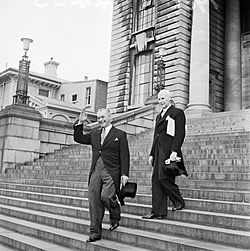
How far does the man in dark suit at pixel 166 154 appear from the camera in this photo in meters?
5.29

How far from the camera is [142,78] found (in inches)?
866

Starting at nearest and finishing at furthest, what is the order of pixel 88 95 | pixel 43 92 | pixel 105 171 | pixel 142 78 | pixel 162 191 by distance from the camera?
pixel 105 171 < pixel 162 191 < pixel 142 78 < pixel 88 95 < pixel 43 92

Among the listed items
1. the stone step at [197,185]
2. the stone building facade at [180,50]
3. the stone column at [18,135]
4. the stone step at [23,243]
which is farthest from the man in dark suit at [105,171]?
the stone building facade at [180,50]

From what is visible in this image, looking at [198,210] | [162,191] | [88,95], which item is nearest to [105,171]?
[162,191]

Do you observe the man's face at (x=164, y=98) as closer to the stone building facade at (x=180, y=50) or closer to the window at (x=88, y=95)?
the stone building facade at (x=180, y=50)

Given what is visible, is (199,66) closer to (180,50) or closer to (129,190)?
(180,50)

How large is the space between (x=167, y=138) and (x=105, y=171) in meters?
1.10

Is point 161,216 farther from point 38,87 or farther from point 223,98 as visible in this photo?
point 38,87

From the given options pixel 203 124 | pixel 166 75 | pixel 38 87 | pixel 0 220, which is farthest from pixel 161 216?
pixel 38 87

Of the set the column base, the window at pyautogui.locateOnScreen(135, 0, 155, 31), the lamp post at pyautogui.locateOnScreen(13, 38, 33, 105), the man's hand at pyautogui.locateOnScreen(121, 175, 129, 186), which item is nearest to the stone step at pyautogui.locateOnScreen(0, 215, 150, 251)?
the man's hand at pyautogui.locateOnScreen(121, 175, 129, 186)

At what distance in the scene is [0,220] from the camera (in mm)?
7242

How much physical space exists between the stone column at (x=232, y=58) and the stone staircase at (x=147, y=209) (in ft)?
34.1

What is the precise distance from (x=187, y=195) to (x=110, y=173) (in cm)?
182

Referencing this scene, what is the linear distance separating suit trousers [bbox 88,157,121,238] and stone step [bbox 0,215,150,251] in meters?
0.26
